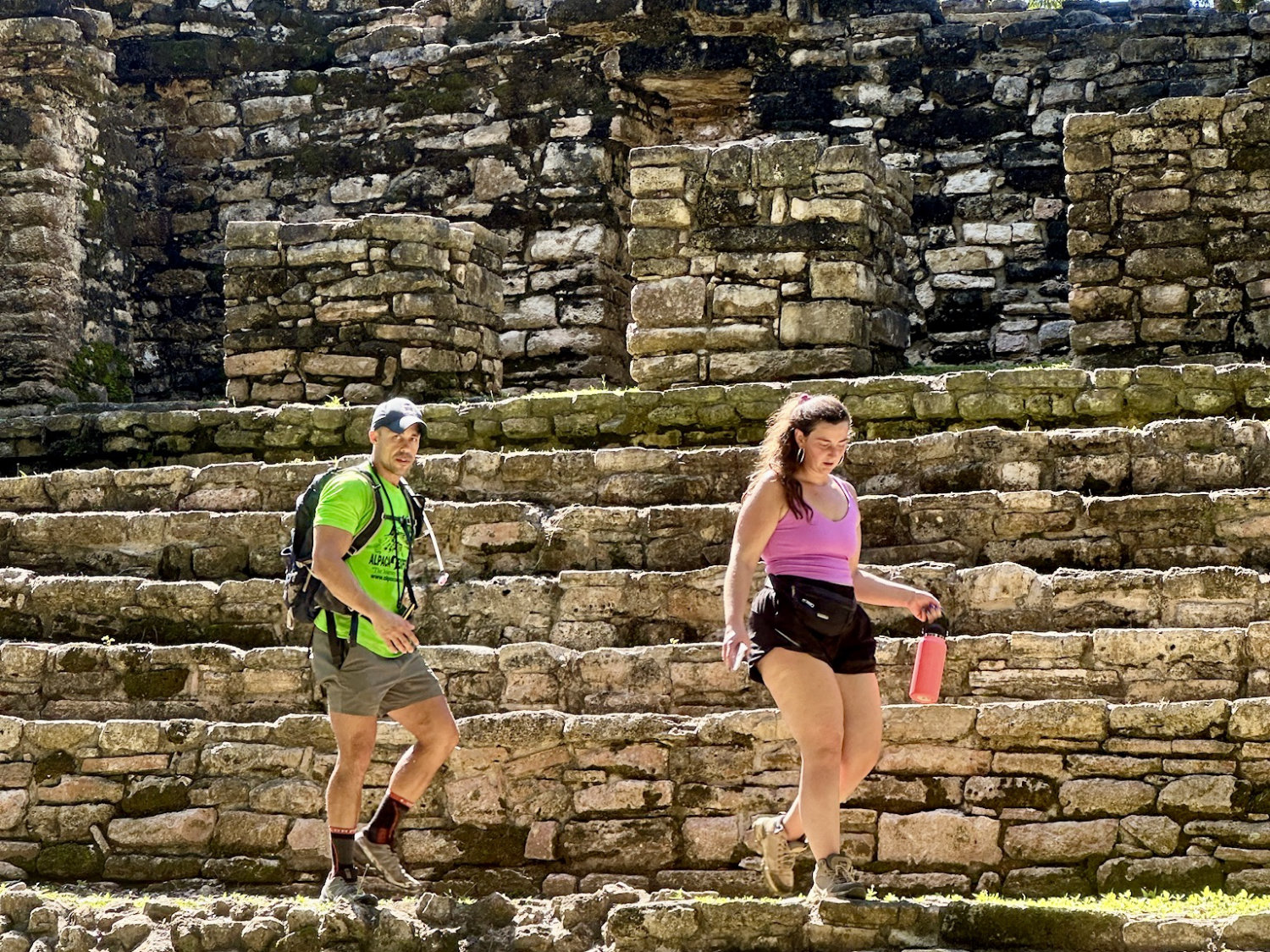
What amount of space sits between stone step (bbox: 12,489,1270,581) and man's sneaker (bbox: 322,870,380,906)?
2650 mm

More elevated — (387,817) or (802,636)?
(802,636)

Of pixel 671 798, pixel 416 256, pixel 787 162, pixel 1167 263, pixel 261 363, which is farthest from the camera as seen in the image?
pixel 261 363

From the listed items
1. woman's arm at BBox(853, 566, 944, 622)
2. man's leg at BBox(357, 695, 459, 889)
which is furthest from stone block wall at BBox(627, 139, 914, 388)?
man's leg at BBox(357, 695, 459, 889)

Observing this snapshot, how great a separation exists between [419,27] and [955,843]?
1060 cm

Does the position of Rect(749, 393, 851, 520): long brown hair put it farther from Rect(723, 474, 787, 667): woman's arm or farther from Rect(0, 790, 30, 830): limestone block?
Rect(0, 790, 30, 830): limestone block

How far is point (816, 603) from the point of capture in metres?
5.86

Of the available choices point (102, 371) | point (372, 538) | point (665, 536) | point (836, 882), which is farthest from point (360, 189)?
point (836, 882)

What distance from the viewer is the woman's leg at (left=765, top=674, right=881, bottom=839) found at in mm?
5863

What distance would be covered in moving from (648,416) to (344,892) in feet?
14.6

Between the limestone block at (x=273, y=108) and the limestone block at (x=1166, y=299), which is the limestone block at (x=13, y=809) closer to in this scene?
the limestone block at (x=1166, y=299)

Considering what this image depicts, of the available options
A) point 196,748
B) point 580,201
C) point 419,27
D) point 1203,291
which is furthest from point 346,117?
point 196,748

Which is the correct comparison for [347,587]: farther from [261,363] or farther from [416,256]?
[261,363]

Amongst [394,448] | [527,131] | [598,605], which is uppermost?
[527,131]

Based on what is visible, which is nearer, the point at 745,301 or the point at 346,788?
the point at 346,788
